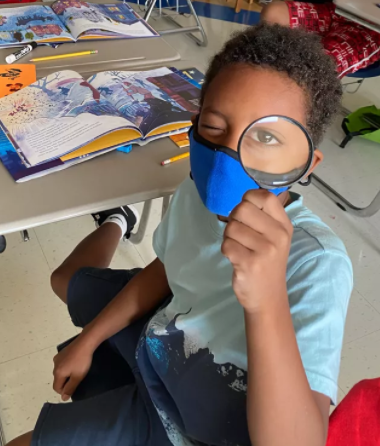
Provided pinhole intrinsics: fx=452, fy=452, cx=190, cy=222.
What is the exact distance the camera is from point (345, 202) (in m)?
2.29

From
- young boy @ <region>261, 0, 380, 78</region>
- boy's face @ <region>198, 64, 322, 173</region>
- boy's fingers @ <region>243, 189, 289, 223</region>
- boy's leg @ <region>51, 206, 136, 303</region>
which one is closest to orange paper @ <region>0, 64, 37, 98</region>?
boy's leg @ <region>51, 206, 136, 303</region>

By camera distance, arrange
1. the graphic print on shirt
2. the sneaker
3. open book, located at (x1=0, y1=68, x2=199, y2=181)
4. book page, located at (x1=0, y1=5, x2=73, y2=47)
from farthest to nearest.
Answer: the sneaker → book page, located at (x1=0, y1=5, x2=73, y2=47) → open book, located at (x1=0, y1=68, x2=199, y2=181) → the graphic print on shirt

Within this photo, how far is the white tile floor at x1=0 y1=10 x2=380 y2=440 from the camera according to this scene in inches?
56.6

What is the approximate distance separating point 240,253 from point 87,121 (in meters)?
0.65

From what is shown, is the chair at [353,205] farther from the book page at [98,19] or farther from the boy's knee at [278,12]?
the book page at [98,19]

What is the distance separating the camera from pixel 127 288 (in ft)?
3.29

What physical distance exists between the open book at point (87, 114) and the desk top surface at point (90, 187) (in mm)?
25

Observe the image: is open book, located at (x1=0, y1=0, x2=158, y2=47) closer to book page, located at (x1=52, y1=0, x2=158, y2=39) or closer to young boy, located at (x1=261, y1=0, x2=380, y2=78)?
book page, located at (x1=52, y1=0, x2=158, y2=39)

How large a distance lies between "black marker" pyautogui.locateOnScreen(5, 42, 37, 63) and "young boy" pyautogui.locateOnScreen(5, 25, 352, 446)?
63 centimetres

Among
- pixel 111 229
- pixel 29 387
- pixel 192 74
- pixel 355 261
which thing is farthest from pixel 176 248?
pixel 355 261

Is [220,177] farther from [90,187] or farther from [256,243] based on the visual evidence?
[90,187]

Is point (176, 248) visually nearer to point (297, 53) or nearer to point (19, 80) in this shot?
point (297, 53)

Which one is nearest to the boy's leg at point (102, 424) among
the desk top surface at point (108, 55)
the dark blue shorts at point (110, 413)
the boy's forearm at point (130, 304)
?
the dark blue shorts at point (110, 413)

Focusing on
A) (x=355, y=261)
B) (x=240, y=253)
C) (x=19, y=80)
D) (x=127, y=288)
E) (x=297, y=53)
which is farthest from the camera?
(x=355, y=261)
